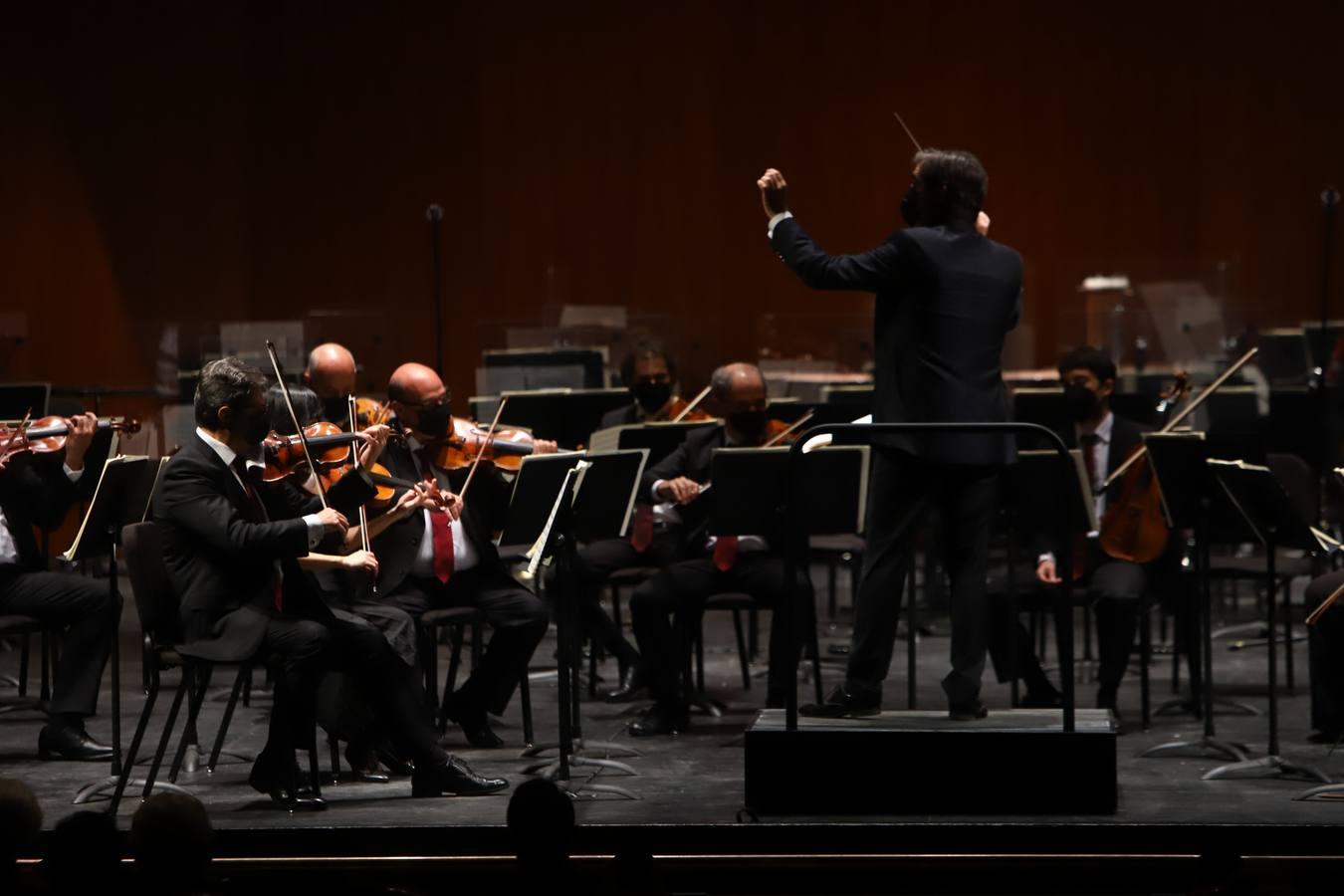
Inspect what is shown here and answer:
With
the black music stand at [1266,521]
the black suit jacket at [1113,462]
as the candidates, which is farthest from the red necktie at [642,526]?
the black music stand at [1266,521]

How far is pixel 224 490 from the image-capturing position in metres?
4.39

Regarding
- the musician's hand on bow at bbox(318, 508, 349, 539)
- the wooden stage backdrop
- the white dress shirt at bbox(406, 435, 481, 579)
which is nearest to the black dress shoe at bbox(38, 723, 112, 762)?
the white dress shirt at bbox(406, 435, 481, 579)

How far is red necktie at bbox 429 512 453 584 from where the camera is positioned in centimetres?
519

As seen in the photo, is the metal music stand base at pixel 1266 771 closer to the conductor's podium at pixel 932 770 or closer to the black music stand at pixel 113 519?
the conductor's podium at pixel 932 770

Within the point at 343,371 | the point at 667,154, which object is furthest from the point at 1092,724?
the point at 667,154

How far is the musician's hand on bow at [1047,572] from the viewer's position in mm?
5484

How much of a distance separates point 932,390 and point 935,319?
6.6 inches

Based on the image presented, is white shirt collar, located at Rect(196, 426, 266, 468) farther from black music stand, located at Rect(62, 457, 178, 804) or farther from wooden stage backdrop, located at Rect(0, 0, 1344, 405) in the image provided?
wooden stage backdrop, located at Rect(0, 0, 1344, 405)

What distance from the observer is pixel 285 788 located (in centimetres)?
451

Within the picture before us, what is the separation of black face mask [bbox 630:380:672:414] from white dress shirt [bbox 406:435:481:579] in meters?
1.34

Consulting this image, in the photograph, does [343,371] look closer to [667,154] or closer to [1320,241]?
[667,154]

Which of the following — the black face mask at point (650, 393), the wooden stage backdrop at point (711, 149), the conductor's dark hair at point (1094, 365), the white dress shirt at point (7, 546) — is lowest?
the white dress shirt at point (7, 546)

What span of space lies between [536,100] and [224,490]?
5.97m

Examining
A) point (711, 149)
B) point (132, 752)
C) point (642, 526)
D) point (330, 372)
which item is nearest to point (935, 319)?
point (642, 526)
